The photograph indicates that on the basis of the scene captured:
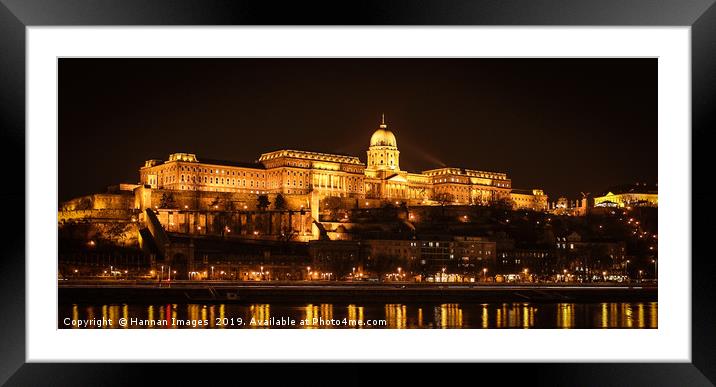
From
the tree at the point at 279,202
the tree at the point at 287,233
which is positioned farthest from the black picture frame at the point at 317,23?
the tree at the point at 279,202

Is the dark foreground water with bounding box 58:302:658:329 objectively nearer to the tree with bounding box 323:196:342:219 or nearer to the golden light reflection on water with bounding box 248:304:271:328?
the golden light reflection on water with bounding box 248:304:271:328

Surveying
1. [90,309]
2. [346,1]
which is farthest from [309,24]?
[90,309]

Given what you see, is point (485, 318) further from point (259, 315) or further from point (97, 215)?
point (97, 215)

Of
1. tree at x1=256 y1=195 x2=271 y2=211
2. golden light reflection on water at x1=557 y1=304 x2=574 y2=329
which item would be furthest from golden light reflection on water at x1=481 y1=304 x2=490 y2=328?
tree at x1=256 y1=195 x2=271 y2=211

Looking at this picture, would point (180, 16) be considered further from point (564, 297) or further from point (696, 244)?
point (564, 297)

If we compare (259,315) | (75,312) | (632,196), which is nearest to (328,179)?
(632,196)
